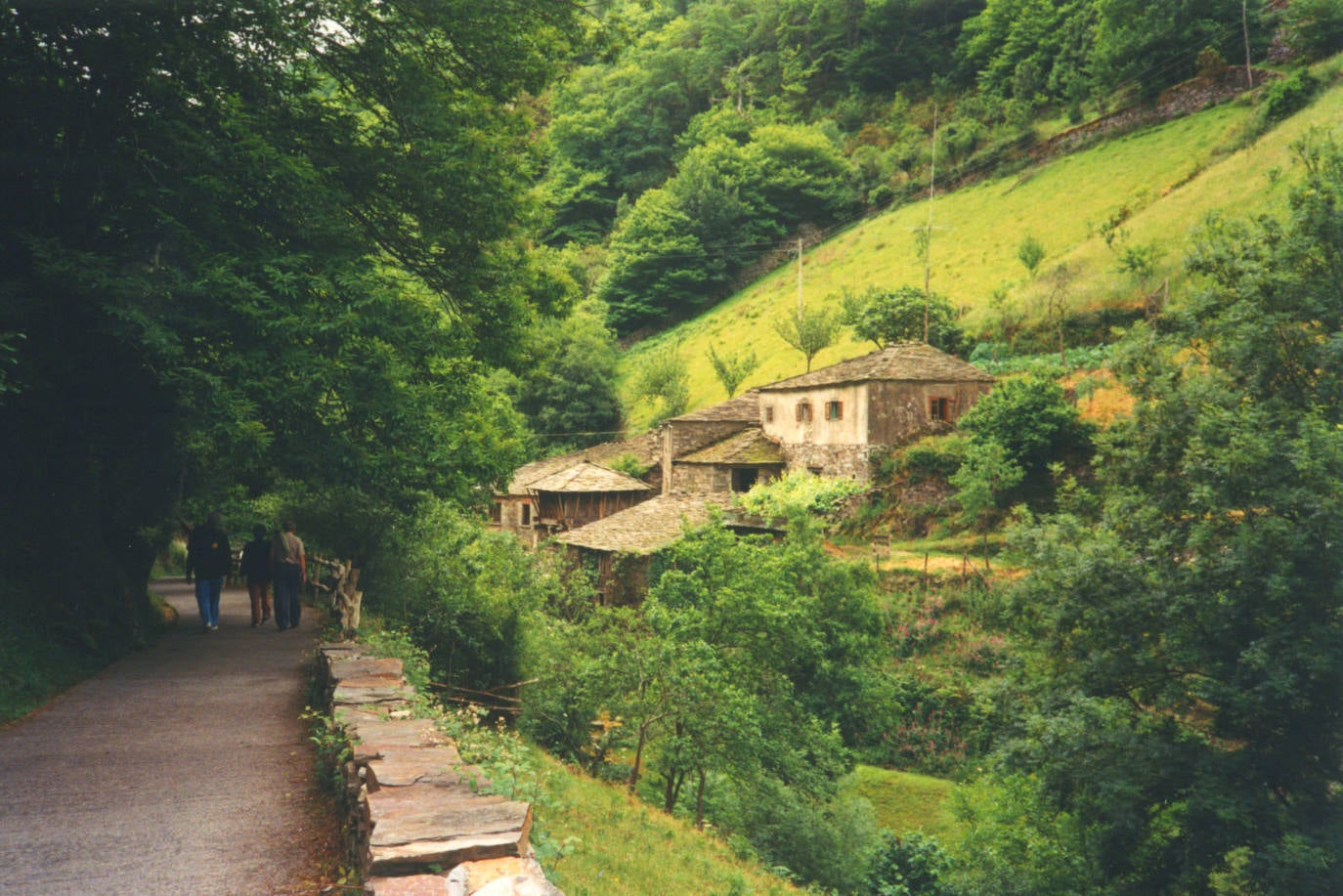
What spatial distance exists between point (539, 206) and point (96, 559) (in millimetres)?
8098

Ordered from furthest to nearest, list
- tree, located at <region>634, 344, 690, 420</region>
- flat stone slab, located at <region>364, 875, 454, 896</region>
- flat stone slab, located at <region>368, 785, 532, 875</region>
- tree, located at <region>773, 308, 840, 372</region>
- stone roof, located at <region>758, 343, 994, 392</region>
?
1. tree, located at <region>634, 344, 690, 420</region>
2. tree, located at <region>773, 308, 840, 372</region>
3. stone roof, located at <region>758, 343, 994, 392</region>
4. flat stone slab, located at <region>368, 785, 532, 875</region>
5. flat stone slab, located at <region>364, 875, 454, 896</region>

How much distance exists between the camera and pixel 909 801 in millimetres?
21625

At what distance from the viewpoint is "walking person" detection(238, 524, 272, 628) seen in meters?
15.3

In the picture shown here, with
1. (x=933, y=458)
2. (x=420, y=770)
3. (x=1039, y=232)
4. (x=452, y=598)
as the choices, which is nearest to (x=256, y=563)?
(x=452, y=598)

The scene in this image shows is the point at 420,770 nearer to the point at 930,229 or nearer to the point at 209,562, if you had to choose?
the point at 209,562

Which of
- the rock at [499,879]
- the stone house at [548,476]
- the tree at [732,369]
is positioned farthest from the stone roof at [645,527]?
the rock at [499,879]

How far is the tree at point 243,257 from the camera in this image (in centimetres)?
1036

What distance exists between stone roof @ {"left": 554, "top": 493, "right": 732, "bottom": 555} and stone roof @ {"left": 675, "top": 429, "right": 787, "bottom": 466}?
246cm

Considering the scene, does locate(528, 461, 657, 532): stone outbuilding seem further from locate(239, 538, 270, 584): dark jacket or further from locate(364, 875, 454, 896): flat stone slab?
locate(364, 875, 454, 896): flat stone slab

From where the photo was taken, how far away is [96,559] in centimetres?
1239

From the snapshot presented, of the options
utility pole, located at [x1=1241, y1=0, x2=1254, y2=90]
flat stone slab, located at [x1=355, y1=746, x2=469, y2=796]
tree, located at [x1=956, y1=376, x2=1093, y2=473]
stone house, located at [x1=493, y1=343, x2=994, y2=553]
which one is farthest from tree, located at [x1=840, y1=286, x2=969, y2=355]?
flat stone slab, located at [x1=355, y1=746, x2=469, y2=796]

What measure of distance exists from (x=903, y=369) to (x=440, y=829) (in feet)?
103

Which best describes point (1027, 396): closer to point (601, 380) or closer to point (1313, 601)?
point (1313, 601)

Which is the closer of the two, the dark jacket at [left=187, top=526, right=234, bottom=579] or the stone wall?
the stone wall
